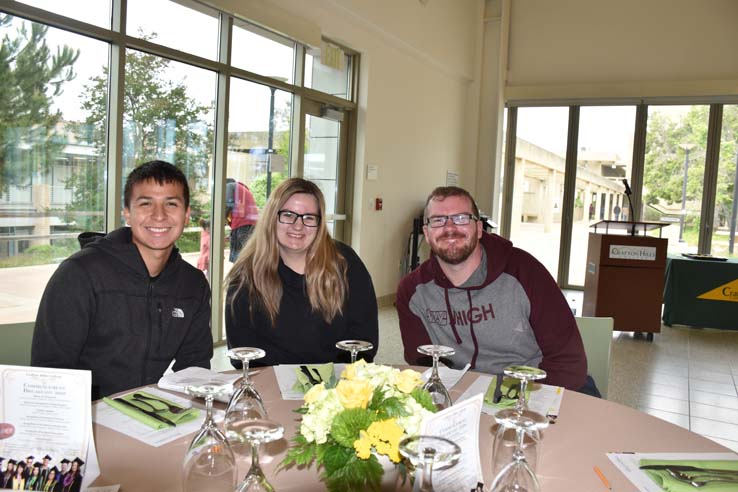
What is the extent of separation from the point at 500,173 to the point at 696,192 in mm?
2971

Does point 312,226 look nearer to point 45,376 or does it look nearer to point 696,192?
point 45,376

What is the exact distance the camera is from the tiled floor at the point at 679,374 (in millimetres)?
3900

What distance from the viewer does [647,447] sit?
55.5 inches

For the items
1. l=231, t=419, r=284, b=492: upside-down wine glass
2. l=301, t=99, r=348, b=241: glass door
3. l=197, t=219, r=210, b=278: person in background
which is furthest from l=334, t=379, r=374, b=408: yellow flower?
l=301, t=99, r=348, b=241: glass door

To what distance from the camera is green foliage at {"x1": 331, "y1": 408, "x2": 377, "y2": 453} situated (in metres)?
0.90

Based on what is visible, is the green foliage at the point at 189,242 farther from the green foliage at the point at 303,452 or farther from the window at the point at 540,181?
the window at the point at 540,181

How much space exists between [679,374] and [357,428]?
492 centimetres

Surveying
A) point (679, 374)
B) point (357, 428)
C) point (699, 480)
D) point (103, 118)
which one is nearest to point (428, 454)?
point (357, 428)

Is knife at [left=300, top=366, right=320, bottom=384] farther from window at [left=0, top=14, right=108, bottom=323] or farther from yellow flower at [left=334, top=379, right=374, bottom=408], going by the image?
window at [left=0, top=14, right=108, bottom=323]

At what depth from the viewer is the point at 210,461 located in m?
1.07

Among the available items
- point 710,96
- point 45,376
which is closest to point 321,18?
point 45,376

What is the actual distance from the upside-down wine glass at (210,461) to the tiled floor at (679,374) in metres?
3.35

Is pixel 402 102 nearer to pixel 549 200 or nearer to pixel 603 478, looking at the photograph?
pixel 549 200

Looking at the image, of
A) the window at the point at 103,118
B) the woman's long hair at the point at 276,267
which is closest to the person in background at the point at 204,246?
the window at the point at 103,118
